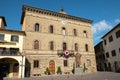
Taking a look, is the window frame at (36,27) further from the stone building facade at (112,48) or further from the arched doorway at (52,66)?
the stone building facade at (112,48)

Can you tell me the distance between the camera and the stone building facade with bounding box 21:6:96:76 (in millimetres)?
24625

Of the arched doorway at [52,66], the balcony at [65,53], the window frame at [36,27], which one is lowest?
the arched doorway at [52,66]

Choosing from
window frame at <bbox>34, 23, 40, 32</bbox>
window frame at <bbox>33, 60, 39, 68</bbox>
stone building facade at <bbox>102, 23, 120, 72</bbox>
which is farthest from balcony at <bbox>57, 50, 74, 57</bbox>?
stone building facade at <bbox>102, 23, 120, 72</bbox>

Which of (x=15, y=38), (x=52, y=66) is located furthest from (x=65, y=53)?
(x=15, y=38)

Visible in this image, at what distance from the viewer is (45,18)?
27.9 metres

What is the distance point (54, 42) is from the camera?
89.5ft

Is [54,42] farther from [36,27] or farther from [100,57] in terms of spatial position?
[100,57]

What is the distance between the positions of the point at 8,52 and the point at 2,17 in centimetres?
1046

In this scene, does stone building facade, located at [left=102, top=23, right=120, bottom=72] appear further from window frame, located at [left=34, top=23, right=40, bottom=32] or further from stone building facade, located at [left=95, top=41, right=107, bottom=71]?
window frame, located at [left=34, top=23, right=40, bottom=32]

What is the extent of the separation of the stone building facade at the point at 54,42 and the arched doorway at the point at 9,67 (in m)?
2.31

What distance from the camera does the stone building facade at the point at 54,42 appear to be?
24.6m

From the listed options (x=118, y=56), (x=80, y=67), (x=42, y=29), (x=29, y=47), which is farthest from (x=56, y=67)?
(x=118, y=56)

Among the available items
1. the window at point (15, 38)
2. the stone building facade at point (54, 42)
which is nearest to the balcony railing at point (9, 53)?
the stone building facade at point (54, 42)

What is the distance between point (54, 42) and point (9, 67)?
10.8 metres
